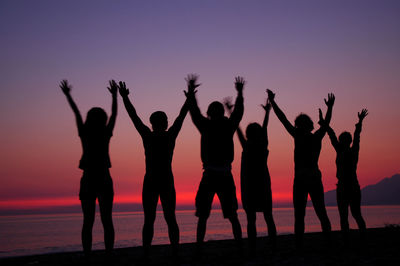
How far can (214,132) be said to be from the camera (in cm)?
627

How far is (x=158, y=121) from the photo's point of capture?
618 centimetres

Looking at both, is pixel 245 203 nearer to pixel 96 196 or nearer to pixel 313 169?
pixel 313 169

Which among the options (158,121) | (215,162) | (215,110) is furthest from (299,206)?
(158,121)

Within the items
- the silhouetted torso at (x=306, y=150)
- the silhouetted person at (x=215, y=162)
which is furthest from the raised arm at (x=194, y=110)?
the silhouetted torso at (x=306, y=150)

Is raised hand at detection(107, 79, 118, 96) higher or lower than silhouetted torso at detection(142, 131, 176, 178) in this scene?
higher

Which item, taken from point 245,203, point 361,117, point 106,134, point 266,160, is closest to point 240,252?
point 245,203

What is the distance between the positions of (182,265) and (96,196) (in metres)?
1.70

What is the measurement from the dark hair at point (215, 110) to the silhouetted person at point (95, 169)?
1.59m

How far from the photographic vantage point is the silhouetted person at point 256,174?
6891mm

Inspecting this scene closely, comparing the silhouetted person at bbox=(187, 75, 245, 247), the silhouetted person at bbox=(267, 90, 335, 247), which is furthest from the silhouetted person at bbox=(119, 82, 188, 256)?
the silhouetted person at bbox=(267, 90, 335, 247)

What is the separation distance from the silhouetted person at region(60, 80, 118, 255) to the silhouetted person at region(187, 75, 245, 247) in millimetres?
1407

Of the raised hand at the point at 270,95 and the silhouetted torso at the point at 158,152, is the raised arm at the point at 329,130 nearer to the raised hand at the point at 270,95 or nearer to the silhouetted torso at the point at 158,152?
the raised hand at the point at 270,95

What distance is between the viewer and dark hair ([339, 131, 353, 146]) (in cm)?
799

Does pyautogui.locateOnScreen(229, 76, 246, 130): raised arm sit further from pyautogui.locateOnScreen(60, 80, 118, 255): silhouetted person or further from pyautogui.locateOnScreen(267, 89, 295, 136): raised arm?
pyautogui.locateOnScreen(60, 80, 118, 255): silhouetted person
